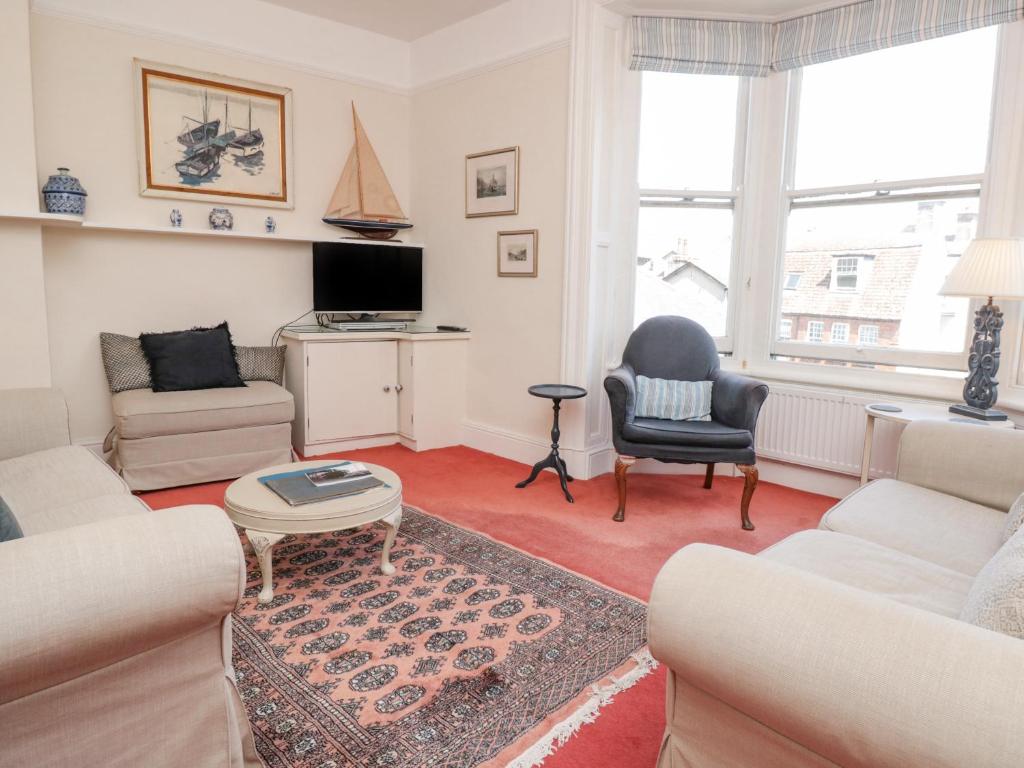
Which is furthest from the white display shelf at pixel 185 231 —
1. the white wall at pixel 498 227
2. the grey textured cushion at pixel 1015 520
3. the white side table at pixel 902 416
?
the grey textured cushion at pixel 1015 520

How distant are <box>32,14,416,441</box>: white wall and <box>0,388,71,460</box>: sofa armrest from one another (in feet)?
4.52

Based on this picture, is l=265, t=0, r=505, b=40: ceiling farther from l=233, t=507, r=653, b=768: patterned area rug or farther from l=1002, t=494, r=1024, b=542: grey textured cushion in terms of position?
l=1002, t=494, r=1024, b=542: grey textured cushion

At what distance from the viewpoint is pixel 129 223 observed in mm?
3924

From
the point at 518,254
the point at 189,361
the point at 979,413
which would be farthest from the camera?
the point at 518,254

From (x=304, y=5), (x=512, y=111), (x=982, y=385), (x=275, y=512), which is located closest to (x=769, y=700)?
(x=275, y=512)

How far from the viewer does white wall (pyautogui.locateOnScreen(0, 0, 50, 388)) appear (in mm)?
3203

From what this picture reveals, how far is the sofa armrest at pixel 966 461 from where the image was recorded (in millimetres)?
2135

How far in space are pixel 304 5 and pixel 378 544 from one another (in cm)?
357

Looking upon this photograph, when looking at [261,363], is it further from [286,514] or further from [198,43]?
[286,514]

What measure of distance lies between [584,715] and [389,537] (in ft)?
3.56

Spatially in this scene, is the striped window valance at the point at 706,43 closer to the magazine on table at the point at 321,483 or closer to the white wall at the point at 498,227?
the white wall at the point at 498,227

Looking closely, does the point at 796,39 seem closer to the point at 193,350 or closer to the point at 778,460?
the point at 778,460

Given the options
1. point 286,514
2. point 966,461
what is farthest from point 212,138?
point 966,461

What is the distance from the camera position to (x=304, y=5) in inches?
168
